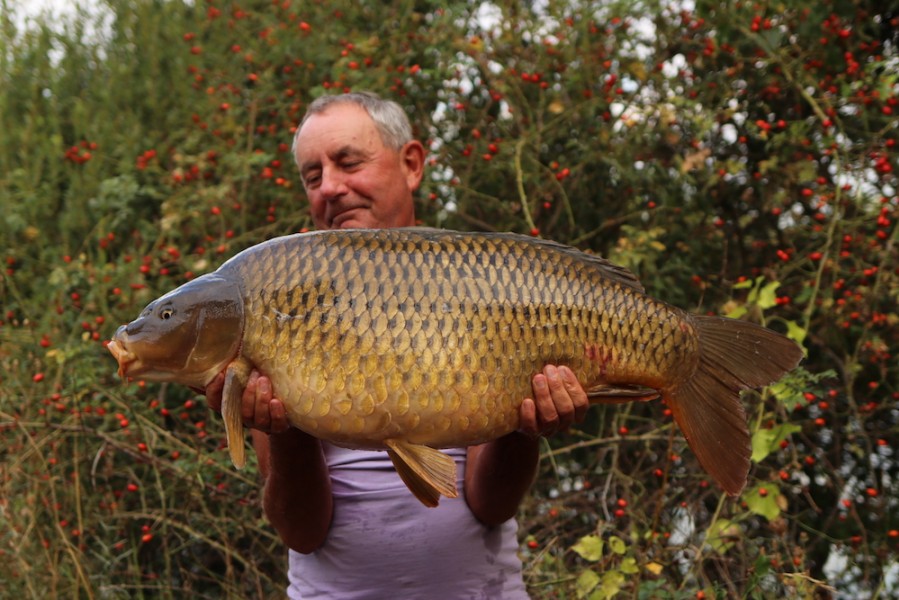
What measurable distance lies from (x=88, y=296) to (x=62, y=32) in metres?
1.66

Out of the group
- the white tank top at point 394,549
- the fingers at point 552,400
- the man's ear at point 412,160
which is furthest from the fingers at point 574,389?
the man's ear at point 412,160

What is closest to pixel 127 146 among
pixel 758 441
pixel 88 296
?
pixel 88 296

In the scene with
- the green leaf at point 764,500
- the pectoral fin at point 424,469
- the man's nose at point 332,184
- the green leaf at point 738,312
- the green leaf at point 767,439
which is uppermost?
the man's nose at point 332,184

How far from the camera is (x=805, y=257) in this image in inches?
123

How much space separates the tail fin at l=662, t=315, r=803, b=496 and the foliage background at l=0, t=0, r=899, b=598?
3.43 ft

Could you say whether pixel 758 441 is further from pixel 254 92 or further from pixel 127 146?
pixel 127 146

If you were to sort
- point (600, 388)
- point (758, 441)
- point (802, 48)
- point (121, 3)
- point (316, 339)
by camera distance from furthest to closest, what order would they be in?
point (121, 3) → point (802, 48) → point (758, 441) → point (600, 388) → point (316, 339)

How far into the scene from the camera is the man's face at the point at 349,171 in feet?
6.52

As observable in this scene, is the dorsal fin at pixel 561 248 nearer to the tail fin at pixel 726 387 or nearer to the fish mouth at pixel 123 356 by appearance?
the tail fin at pixel 726 387

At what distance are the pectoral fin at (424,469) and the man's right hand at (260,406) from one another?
150 millimetres

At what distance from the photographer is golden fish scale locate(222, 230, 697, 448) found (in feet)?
4.73

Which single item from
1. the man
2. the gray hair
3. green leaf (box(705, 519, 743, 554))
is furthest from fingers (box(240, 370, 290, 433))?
green leaf (box(705, 519, 743, 554))

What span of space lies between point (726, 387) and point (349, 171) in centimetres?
80

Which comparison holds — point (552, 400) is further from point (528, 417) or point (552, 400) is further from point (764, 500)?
point (764, 500)
